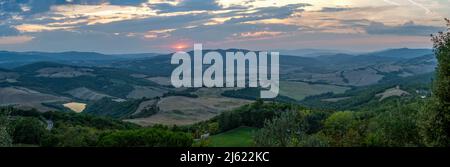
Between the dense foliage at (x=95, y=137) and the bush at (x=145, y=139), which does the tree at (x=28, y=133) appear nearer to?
the dense foliage at (x=95, y=137)

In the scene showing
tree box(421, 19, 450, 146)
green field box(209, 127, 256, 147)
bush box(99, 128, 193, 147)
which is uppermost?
tree box(421, 19, 450, 146)

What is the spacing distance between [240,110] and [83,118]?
56055 millimetres

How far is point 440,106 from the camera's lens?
1501 inches

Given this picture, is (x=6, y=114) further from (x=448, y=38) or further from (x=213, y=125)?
(x=213, y=125)

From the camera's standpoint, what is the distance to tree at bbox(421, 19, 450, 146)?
37875mm

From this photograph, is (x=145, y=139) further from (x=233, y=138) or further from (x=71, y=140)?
(x=233, y=138)

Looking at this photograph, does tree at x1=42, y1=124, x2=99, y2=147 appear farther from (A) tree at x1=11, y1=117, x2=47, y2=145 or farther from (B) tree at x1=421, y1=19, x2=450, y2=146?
(B) tree at x1=421, y1=19, x2=450, y2=146

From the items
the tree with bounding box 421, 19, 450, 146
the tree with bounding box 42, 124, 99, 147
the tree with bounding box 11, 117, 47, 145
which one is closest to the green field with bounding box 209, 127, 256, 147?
the tree with bounding box 42, 124, 99, 147

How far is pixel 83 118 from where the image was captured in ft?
570

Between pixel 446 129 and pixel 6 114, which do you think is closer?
pixel 446 129

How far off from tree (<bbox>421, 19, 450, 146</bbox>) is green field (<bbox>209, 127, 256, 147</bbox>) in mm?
81773

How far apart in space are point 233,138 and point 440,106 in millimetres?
97113
